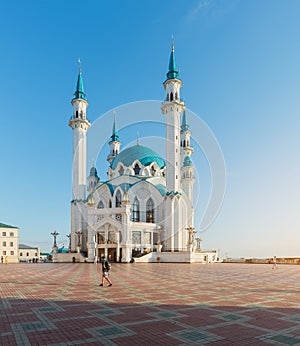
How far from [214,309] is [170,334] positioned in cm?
328

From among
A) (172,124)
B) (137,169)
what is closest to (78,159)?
(137,169)

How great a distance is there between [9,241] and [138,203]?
38.1 metres

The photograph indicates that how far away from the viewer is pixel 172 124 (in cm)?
5456

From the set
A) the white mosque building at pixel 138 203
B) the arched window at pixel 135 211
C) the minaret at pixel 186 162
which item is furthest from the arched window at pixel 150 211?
the minaret at pixel 186 162

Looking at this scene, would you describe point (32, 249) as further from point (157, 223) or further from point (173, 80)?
point (173, 80)

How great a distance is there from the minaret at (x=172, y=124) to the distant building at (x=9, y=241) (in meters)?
44.2

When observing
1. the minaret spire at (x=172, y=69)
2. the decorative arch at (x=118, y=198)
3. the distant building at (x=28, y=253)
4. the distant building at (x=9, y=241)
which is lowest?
the distant building at (x=28, y=253)

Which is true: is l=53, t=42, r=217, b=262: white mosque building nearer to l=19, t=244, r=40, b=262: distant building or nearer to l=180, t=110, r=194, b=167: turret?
l=180, t=110, r=194, b=167: turret

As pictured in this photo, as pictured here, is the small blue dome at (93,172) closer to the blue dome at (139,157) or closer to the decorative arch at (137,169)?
the blue dome at (139,157)

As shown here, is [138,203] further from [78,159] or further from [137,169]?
[78,159]

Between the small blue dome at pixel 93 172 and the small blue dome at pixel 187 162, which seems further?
the small blue dome at pixel 93 172

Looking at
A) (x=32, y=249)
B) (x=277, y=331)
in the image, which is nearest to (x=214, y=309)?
(x=277, y=331)

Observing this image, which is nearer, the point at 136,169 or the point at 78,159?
the point at 78,159

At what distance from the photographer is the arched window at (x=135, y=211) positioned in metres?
55.4
